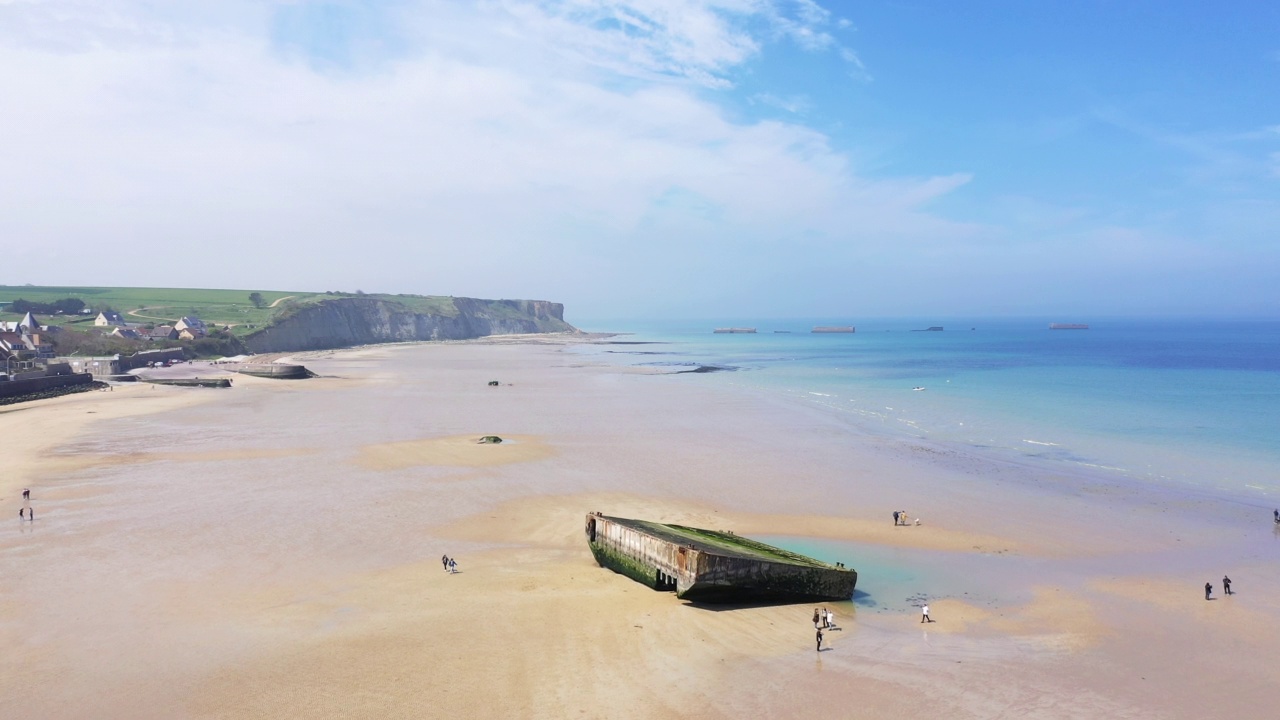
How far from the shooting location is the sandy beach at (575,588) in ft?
45.5

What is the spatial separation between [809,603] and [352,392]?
179 feet

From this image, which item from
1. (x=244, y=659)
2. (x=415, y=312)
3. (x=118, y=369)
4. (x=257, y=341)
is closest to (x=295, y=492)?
(x=244, y=659)

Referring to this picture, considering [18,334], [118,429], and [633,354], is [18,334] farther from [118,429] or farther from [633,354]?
[633,354]

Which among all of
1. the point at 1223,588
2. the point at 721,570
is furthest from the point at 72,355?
the point at 1223,588

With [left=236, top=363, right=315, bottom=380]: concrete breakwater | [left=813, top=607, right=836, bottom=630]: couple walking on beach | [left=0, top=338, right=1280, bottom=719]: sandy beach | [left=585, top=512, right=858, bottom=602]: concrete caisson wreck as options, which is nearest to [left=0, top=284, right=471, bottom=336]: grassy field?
[left=236, top=363, right=315, bottom=380]: concrete breakwater

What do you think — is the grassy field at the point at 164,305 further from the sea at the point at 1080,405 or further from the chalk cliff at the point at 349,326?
the sea at the point at 1080,405

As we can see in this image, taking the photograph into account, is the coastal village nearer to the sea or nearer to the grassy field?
the grassy field

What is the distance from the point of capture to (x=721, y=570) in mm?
17875

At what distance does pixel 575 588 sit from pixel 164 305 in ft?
531

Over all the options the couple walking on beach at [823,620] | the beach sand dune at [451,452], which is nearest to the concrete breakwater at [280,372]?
the beach sand dune at [451,452]

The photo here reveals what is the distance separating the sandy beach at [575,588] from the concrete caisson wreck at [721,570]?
1.58ft

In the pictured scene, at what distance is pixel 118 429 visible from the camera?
140 ft

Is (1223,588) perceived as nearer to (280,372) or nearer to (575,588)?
(575,588)

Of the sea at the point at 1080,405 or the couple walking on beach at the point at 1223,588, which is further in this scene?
the sea at the point at 1080,405
